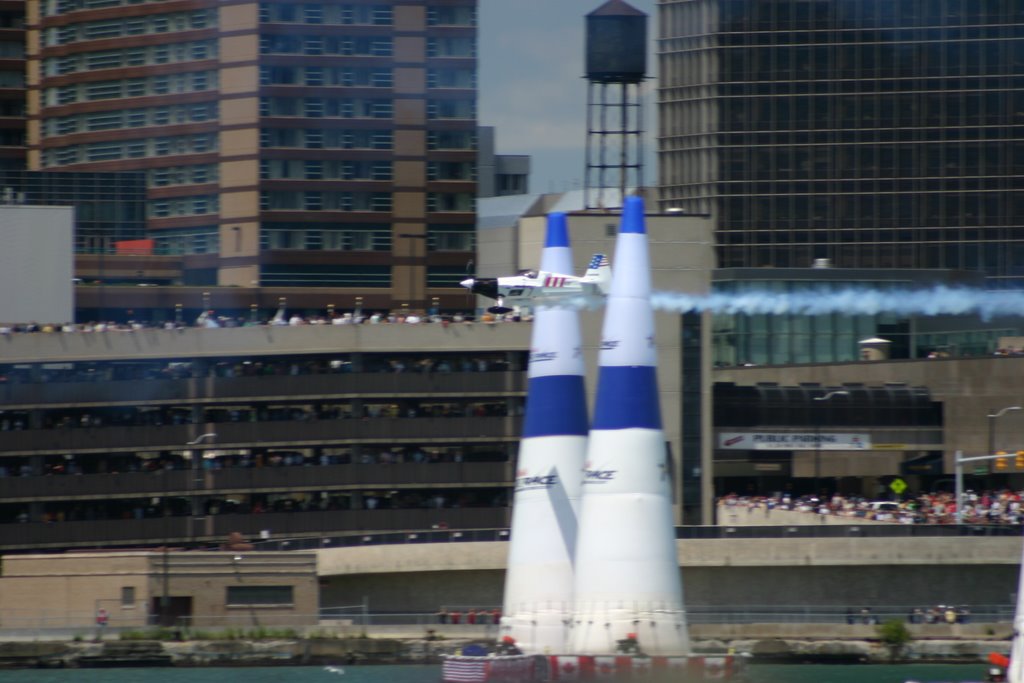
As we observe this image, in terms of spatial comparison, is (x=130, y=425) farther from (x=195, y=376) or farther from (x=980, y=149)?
(x=980, y=149)

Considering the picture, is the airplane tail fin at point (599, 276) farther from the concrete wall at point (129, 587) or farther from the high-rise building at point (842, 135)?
the high-rise building at point (842, 135)

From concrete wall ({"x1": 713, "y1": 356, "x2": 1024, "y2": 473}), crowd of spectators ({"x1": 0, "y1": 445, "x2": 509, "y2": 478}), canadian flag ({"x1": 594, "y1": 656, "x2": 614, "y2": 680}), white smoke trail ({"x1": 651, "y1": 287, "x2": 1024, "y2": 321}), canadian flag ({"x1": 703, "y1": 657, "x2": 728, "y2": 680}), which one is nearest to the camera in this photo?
canadian flag ({"x1": 594, "y1": 656, "x2": 614, "y2": 680})

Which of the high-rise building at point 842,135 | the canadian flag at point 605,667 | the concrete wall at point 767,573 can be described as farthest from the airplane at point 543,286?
the high-rise building at point 842,135

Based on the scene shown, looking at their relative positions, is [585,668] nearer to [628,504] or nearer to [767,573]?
[628,504]

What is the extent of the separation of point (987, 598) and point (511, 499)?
1911 cm

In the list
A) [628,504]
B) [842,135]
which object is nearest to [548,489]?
[628,504]

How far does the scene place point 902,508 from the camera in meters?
84.3

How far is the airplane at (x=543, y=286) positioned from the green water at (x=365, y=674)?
12.4 metres

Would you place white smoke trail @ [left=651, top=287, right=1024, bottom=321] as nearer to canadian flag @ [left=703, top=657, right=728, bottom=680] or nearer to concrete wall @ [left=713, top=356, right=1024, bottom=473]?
concrete wall @ [left=713, top=356, right=1024, bottom=473]

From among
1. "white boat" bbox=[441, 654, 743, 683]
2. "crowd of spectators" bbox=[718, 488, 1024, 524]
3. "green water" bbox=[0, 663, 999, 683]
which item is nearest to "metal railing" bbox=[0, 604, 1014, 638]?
"green water" bbox=[0, 663, 999, 683]

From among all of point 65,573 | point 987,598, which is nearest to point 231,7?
point 65,573

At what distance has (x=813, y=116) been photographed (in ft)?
500

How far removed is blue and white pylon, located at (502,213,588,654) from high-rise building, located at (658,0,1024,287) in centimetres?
8991

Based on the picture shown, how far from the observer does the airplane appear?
215 feet
